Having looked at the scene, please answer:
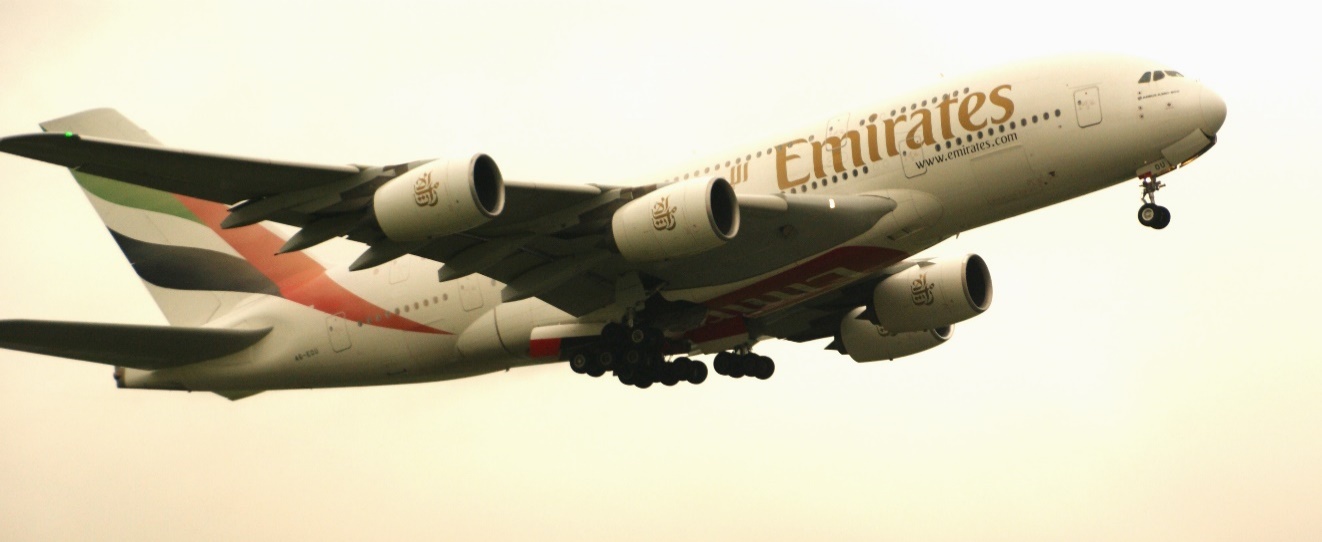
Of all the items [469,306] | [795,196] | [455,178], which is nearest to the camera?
[455,178]

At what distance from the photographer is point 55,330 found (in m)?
27.4

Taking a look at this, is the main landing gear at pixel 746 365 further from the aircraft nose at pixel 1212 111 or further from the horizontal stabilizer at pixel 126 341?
the aircraft nose at pixel 1212 111

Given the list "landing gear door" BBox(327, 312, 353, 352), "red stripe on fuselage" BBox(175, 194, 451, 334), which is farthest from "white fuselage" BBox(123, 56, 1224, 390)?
"landing gear door" BBox(327, 312, 353, 352)

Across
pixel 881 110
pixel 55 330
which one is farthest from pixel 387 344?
pixel 881 110

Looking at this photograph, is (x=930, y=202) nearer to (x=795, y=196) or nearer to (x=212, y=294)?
(x=795, y=196)

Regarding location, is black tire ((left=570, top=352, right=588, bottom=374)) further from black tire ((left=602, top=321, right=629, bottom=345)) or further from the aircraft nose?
the aircraft nose

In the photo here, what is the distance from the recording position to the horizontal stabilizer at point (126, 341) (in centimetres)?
2712

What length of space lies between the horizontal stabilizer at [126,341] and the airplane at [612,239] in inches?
2.3

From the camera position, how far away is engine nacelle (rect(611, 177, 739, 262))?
81.5 feet

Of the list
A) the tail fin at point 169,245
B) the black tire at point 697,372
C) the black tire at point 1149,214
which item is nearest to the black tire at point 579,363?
the black tire at point 697,372

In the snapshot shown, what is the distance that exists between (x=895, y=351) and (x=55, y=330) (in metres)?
17.5

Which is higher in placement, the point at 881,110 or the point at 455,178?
the point at 881,110

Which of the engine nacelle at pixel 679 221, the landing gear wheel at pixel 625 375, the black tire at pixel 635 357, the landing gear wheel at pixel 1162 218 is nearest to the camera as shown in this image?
the engine nacelle at pixel 679 221

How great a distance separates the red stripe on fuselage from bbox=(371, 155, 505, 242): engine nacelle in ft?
23.3
